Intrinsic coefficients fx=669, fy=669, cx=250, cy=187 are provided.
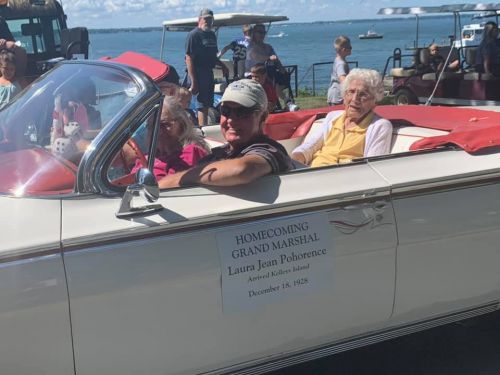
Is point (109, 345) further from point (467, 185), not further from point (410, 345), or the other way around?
point (410, 345)

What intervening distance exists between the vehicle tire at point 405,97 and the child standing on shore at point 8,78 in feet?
29.5

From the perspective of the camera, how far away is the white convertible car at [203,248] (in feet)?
7.36

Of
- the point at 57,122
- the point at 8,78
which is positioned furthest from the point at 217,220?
the point at 8,78

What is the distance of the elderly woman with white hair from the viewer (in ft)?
12.4

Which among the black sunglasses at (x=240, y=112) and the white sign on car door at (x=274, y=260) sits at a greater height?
the black sunglasses at (x=240, y=112)

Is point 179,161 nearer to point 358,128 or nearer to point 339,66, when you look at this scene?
point 358,128

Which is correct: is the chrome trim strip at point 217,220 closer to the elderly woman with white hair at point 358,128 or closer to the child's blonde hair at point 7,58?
the elderly woman with white hair at point 358,128

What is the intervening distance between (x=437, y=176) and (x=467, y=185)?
16 cm

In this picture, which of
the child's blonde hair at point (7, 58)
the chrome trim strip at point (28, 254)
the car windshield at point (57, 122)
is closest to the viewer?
the chrome trim strip at point (28, 254)

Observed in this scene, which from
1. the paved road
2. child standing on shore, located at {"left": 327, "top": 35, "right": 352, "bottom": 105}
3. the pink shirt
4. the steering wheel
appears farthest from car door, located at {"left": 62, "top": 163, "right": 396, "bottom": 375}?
child standing on shore, located at {"left": 327, "top": 35, "right": 352, "bottom": 105}

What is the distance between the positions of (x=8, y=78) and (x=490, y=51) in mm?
9159

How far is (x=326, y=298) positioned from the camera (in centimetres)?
269

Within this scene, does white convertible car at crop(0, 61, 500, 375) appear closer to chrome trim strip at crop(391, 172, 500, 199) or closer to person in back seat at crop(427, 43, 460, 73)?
chrome trim strip at crop(391, 172, 500, 199)

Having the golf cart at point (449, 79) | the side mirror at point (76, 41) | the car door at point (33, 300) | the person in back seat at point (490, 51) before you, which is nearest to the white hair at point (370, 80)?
the car door at point (33, 300)
